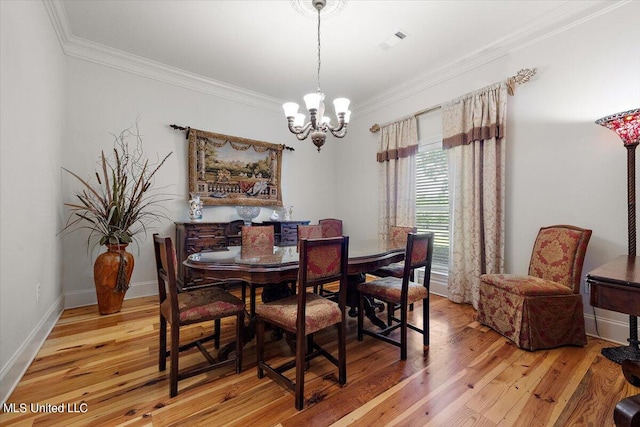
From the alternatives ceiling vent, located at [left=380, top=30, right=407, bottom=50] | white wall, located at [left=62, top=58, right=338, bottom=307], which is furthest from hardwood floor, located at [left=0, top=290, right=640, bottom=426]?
ceiling vent, located at [left=380, top=30, right=407, bottom=50]

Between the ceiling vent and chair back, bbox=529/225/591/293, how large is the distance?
7.94 ft

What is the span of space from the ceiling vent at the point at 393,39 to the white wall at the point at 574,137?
1069mm

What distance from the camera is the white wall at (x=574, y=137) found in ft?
7.66

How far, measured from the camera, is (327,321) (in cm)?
170

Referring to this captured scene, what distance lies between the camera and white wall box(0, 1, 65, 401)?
163 centimetres

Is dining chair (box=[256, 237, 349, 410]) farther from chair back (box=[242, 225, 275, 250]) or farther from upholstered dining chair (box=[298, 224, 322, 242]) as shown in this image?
upholstered dining chair (box=[298, 224, 322, 242])

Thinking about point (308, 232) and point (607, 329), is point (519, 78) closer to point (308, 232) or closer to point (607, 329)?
point (607, 329)

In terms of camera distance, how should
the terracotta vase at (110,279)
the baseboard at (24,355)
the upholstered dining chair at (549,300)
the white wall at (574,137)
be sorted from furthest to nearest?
the terracotta vase at (110,279), the white wall at (574,137), the upholstered dining chair at (549,300), the baseboard at (24,355)

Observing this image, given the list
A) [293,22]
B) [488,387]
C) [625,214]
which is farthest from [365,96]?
[488,387]

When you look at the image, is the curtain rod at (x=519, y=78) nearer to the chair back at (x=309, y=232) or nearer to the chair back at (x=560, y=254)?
the chair back at (x=560, y=254)

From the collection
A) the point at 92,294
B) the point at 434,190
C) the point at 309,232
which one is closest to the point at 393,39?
the point at 434,190

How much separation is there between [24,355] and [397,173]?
13.8ft

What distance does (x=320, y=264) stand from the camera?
1651 millimetres

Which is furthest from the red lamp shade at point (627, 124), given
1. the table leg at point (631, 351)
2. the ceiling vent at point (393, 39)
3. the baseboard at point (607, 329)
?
the ceiling vent at point (393, 39)
